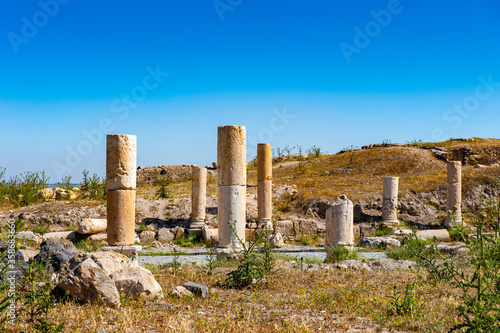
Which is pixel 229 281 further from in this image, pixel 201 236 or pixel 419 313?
pixel 201 236

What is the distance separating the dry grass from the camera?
6.14 metres

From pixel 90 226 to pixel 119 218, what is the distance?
5819mm

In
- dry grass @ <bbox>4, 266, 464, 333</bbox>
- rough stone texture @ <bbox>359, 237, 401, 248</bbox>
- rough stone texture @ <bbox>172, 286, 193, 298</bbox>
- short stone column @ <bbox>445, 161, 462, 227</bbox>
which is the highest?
short stone column @ <bbox>445, 161, 462, 227</bbox>

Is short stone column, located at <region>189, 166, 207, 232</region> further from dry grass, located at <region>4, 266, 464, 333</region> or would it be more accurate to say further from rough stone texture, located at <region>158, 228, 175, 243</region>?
dry grass, located at <region>4, 266, 464, 333</region>

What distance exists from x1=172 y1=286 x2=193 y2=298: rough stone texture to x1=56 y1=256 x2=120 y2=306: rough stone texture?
1008mm

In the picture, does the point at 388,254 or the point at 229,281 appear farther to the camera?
the point at 388,254

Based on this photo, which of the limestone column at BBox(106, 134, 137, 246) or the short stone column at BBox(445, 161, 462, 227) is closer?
the limestone column at BBox(106, 134, 137, 246)

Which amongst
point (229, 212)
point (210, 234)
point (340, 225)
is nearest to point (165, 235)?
point (210, 234)

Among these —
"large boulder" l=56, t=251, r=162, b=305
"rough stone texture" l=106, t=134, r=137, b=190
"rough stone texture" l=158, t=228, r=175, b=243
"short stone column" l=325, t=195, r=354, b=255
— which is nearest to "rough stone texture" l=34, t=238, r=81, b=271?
"large boulder" l=56, t=251, r=162, b=305

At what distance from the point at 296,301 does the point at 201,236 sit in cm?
1007

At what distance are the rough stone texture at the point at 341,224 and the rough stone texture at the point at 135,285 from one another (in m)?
5.62

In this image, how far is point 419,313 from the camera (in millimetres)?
6609

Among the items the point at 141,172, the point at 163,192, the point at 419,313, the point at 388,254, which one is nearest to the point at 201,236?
the point at 163,192

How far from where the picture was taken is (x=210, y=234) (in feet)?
54.7
